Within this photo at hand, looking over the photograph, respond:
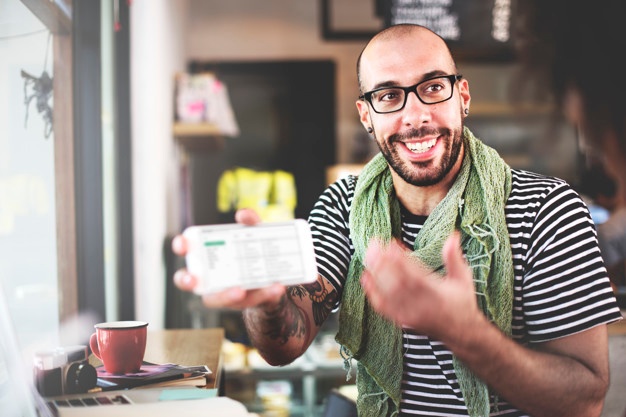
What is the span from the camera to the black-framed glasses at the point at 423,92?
4.18 ft

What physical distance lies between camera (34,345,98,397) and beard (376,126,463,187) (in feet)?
Answer: 2.21

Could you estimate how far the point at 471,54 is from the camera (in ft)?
10.6

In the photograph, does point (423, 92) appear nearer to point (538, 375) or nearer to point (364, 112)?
point (364, 112)

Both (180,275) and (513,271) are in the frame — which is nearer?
(180,275)

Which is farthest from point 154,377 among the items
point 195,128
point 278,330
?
point 195,128

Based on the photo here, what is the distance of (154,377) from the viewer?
3.30 feet

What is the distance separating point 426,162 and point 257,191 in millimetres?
3023

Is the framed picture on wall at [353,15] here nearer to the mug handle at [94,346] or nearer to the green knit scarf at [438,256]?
the green knit scarf at [438,256]

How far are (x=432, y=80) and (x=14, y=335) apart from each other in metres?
0.85

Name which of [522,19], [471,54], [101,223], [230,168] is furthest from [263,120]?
[522,19]

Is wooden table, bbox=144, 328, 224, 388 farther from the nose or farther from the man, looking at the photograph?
the nose

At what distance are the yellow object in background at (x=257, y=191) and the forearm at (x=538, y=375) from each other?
3.16m

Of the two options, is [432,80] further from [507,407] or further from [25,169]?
[25,169]

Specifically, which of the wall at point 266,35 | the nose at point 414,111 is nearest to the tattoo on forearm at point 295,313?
the nose at point 414,111
